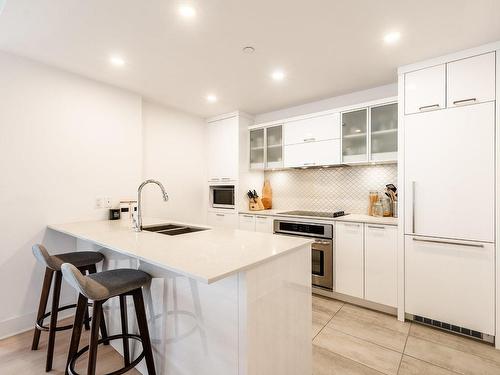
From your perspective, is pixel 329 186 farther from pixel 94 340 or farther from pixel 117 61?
pixel 94 340

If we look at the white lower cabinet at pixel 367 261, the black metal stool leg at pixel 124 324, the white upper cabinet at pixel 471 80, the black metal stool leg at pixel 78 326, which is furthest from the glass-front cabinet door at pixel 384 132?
the black metal stool leg at pixel 78 326

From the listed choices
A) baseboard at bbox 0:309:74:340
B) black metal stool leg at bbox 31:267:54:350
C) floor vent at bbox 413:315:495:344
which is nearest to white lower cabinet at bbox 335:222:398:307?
floor vent at bbox 413:315:495:344

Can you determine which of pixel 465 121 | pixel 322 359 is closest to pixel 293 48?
pixel 465 121

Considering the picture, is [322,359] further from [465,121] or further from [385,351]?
[465,121]

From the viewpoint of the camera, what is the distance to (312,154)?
325 centimetres

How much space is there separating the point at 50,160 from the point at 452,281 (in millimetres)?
3753

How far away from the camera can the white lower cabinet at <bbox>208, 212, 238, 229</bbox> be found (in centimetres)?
372

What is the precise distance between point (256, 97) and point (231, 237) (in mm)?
2155

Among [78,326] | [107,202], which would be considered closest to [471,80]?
[78,326]

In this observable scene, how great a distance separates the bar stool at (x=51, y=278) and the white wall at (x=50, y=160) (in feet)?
1.68

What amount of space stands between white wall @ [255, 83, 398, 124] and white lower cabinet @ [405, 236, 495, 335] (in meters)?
1.70

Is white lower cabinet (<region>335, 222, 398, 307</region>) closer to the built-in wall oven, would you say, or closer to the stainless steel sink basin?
the built-in wall oven

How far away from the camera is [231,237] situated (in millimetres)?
1791

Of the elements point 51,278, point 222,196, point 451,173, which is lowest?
point 51,278
